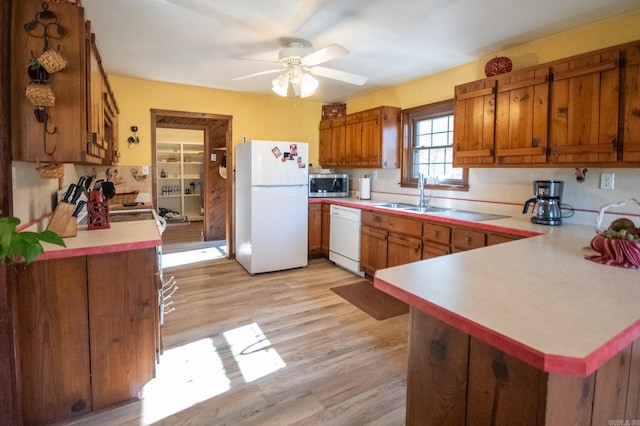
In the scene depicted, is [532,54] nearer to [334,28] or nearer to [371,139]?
[334,28]

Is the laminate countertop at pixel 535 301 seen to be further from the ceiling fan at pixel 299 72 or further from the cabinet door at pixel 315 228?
the cabinet door at pixel 315 228

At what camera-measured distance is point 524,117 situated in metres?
2.56

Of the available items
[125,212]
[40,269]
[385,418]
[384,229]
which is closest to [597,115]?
[384,229]

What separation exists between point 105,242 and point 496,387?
1.86 meters

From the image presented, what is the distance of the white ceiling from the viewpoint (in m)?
2.28

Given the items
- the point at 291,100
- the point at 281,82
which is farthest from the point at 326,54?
the point at 291,100

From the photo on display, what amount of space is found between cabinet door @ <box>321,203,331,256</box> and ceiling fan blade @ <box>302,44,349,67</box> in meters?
2.27

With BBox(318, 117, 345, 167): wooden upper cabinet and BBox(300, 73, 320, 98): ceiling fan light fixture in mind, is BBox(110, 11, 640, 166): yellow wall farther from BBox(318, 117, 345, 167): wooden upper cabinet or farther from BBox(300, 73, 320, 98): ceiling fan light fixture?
BBox(300, 73, 320, 98): ceiling fan light fixture

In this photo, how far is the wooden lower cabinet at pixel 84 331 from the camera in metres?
1.61

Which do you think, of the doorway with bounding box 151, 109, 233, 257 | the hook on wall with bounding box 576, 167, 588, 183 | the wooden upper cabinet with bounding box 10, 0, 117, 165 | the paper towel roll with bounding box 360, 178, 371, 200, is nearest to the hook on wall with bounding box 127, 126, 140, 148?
the doorway with bounding box 151, 109, 233, 257

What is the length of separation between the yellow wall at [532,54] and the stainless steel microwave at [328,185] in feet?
4.03

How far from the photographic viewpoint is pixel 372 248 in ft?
12.6

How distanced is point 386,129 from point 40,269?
3.54 metres

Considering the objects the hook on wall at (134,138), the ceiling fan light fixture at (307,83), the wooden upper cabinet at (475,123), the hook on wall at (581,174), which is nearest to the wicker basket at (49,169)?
the ceiling fan light fixture at (307,83)
